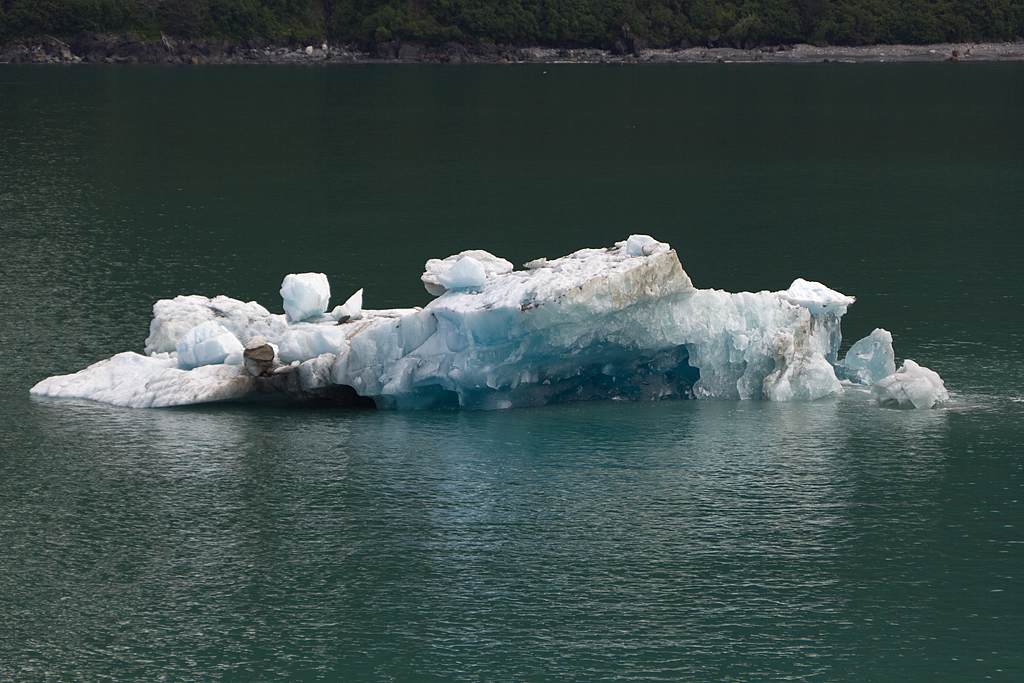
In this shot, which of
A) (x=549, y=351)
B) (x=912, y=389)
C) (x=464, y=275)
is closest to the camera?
(x=549, y=351)

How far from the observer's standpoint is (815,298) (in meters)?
30.5

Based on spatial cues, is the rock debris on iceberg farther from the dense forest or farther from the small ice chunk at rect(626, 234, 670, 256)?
the dense forest

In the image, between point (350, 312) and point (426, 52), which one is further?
point (426, 52)

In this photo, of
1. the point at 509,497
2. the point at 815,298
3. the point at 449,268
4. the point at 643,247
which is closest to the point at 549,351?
the point at 449,268

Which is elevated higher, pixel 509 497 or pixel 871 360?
pixel 871 360

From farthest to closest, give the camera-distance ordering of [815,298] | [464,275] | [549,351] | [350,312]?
1. [350,312]
2. [815,298]
3. [464,275]
4. [549,351]

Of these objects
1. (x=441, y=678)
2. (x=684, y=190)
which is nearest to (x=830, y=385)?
(x=441, y=678)

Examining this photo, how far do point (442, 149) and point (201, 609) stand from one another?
6211 centimetres

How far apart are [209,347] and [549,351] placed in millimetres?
8371

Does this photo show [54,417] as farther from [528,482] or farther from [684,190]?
[684,190]

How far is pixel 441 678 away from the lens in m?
17.9

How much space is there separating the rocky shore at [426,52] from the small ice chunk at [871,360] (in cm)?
14907

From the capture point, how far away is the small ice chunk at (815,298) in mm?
30156

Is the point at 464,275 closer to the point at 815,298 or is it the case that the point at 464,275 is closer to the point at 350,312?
the point at 350,312
